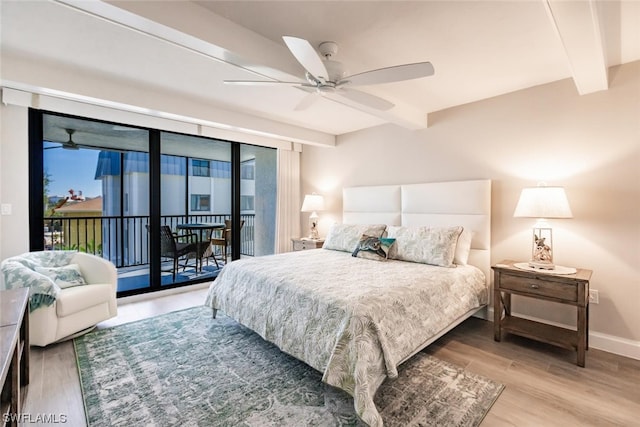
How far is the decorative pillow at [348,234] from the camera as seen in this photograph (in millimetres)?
3650

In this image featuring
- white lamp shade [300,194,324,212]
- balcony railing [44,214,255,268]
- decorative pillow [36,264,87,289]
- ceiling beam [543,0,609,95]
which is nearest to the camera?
ceiling beam [543,0,609,95]

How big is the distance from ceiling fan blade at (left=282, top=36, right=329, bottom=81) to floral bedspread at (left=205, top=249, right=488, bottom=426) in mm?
1552

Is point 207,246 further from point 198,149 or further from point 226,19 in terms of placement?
point 226,19

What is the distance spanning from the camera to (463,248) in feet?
10.3

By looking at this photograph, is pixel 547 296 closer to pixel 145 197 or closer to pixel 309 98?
pixel 309 98

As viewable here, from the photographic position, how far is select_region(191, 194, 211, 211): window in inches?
216

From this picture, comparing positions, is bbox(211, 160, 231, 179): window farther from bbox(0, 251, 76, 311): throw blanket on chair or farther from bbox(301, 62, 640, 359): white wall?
bbox(301, 62, 640, 359): white wall

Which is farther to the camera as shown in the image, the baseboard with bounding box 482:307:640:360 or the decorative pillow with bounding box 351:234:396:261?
the decorative pillow with bounding box 351:234:396:261

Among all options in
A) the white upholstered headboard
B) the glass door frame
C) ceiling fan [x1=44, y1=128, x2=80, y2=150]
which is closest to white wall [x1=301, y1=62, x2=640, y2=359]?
the white upholstered headboard

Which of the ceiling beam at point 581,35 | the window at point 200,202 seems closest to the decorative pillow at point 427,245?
the ceiling beam at point 581,35

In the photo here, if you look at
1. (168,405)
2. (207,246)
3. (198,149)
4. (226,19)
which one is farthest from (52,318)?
(198,149)

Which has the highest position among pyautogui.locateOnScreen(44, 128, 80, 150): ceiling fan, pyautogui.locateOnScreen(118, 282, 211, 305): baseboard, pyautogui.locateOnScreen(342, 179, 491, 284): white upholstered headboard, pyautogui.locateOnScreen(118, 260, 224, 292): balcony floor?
pyautogui.locateOnScreen(44, 128, 80, 150): ceiling fan

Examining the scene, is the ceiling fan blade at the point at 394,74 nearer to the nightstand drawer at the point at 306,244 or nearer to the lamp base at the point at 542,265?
the lamp base at the point at 542,265

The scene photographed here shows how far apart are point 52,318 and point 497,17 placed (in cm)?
418
